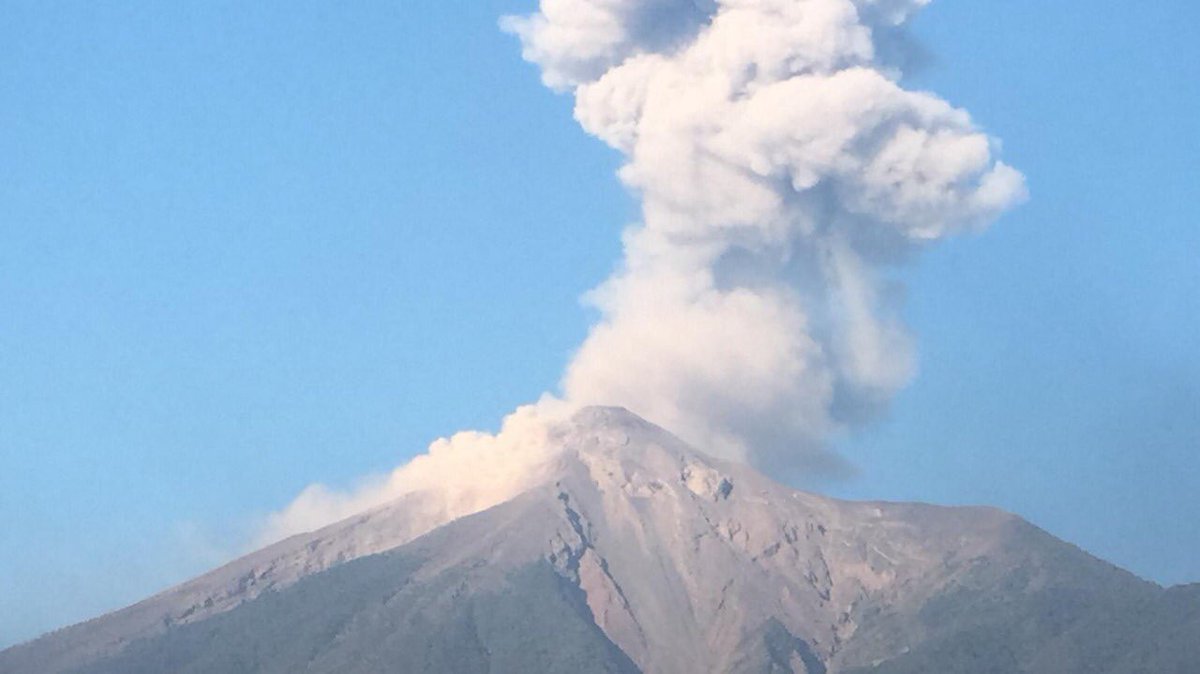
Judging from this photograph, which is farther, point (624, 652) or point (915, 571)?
point (915, 571)

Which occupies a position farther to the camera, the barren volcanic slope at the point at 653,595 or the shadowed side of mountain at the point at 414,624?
the shadowed side of mountain at the point at 414,624

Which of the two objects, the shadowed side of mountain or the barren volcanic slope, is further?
the shadowed side of mountain

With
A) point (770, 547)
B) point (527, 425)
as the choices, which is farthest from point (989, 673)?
point (527, 425)

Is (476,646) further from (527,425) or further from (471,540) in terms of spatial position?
(527,425)

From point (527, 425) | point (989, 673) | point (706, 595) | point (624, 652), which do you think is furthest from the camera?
point (527, 425)

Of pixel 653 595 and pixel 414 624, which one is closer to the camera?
pixel 414 624

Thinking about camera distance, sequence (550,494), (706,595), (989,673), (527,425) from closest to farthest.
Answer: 1. (989,673)
2. (706,595)
3. (550,494)
4. (527,425)

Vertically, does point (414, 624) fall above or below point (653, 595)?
above

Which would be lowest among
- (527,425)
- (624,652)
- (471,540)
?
(624,652)
